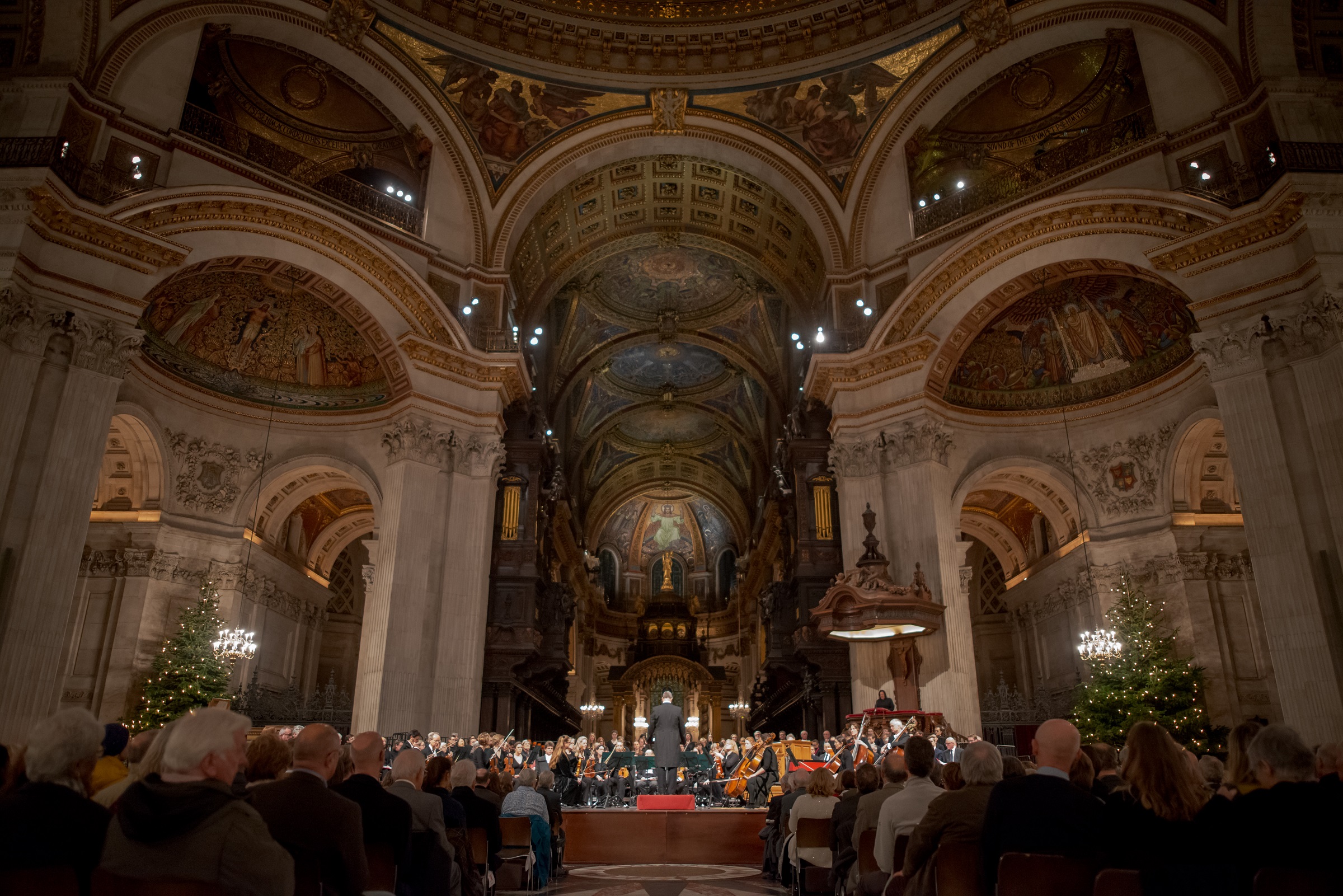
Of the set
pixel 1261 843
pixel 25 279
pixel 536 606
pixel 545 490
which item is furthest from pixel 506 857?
pixel 545 490

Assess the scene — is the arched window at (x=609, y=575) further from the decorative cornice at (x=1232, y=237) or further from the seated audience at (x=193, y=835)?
the seated audience at (x=193, y=835)

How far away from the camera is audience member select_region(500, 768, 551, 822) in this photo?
7387 millimetres

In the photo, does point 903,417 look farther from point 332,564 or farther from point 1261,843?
point 332,564

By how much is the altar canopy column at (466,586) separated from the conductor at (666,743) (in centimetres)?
393

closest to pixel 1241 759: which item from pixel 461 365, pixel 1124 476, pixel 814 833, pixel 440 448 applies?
pixel 814 833

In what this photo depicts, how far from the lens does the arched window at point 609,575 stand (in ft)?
142

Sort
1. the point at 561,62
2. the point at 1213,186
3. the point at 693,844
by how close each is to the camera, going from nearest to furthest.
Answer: the point at 693,844
the point at 1213,186
the point at 561,62

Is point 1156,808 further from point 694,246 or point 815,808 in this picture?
point 694,246

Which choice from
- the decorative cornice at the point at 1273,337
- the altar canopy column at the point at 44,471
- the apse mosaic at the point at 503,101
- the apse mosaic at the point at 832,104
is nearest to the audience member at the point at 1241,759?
the decorative cornice at the point at 1273,337

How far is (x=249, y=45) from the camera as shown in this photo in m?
16.8

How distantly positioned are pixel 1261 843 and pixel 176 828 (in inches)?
140

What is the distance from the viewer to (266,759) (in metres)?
3.72

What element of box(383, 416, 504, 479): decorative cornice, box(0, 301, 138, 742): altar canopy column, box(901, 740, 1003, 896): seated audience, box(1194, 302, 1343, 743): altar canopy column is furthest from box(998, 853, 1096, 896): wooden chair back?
box(383, 416, 504, 479): decorative cornice

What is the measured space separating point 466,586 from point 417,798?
38.6 ft
